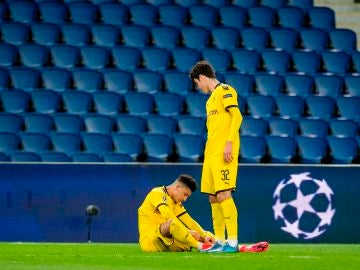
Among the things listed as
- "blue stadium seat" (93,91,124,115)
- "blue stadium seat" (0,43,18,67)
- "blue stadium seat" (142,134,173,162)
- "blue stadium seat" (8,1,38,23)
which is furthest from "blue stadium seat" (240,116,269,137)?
"blue stadium seat" (8,1,38,23)

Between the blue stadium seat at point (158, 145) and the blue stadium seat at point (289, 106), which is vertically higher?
the blue stadium seat at point (289, 106)

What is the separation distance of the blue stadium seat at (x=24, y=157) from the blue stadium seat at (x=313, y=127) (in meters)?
3.91

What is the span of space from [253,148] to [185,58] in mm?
2568

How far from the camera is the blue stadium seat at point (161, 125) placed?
Result: 52.6 ft

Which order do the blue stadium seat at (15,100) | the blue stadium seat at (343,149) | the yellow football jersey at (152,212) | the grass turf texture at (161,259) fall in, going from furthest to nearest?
1. the blue stadium seat at (15,100)
2. the blue stadium seat at (343,149)
3. the yellow football jersey at (152,212)
4. the grass turf texture at (161,259)

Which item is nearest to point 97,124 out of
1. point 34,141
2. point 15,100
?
point 34,141

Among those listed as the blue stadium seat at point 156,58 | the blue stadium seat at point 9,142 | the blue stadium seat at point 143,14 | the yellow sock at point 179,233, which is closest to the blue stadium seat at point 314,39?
the blue stadium seat at point 156,58

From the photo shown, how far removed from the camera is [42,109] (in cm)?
1647

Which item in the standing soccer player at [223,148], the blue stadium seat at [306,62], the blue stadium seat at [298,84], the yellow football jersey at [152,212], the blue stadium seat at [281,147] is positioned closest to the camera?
the standing soccer player at [223,148]

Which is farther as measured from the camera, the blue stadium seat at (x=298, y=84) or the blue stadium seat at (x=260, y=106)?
the blue stadium seat at (x=298, y=84)

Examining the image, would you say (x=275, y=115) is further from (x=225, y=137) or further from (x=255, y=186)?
(x=225, y=137)

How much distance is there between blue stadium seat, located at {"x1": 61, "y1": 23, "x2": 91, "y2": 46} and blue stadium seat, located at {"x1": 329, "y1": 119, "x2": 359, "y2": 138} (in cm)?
418

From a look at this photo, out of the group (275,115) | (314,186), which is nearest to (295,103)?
(275,115)

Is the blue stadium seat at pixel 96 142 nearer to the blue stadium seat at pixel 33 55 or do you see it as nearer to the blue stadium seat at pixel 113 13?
the blue stadium seat at pixel 33 55
